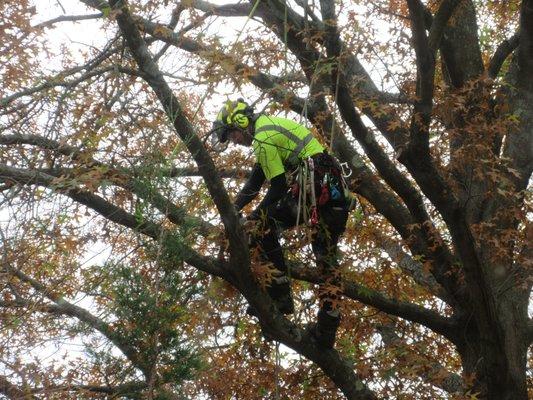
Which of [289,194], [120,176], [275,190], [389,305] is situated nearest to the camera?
[120,176]

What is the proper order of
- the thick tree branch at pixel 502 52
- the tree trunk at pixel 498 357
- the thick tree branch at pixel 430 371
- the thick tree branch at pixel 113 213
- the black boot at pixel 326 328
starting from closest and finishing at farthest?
1. the thick tree branch at pixel 113 213
2. the black boot at pixel 326 328
3. the thick tree branch at pixel 430 371
4. the tree trunk at pixel 498 357
5. the thick tree branch at pixel 502 52

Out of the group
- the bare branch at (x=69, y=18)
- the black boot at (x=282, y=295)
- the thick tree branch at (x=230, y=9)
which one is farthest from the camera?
the thick tree branch at (x=230, y=9)

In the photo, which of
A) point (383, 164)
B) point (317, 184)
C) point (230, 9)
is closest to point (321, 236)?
point (317, 184)

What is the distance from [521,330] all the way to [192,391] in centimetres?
317

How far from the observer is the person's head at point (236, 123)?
525 cm

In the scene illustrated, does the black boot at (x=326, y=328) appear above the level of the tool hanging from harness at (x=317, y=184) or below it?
below

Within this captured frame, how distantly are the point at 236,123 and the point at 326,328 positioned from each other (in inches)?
73.9

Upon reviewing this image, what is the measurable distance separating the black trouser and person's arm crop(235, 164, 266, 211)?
0.75ft

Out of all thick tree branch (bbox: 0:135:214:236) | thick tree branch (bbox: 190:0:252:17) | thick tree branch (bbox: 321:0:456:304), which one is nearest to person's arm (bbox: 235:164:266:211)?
thick tree branch (bbox: 0:135:214:236)

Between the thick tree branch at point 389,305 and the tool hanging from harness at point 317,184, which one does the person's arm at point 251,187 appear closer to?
the tool hanging from harness at point 317,184

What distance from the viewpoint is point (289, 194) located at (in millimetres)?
5570

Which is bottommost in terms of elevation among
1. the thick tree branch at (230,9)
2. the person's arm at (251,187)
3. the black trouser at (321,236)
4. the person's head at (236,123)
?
the black trouser at (321,236)

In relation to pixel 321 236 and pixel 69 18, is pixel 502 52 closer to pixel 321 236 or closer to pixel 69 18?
pixel 321 236

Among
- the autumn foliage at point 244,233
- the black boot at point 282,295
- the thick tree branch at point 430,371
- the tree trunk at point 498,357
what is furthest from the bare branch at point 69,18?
the tree trunk at point 498,357
